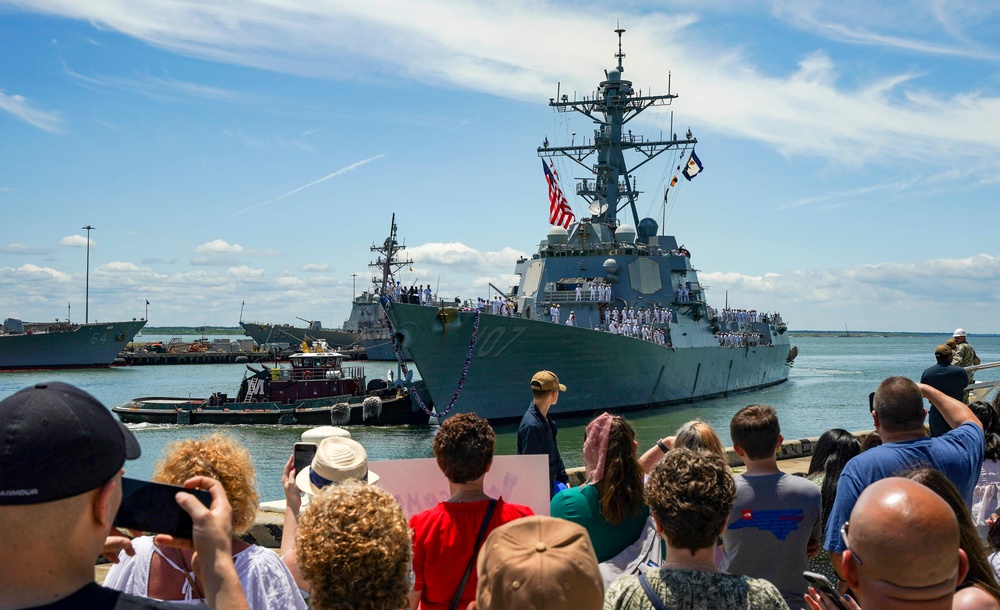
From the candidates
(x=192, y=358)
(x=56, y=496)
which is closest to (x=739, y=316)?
(x=56, y=496)

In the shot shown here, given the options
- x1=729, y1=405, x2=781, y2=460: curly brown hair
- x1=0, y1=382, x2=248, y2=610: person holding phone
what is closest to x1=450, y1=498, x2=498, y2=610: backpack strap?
x1=729, y1=405, x2=781, y2=460: curly brown hair

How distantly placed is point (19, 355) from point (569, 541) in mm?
63162

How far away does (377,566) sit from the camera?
204 centimetres

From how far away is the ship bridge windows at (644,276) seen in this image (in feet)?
90.3

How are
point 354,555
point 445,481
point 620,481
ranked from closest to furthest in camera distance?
1. point 354,555
2. point 620,481
3. point 445,481

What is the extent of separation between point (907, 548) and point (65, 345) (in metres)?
64.2

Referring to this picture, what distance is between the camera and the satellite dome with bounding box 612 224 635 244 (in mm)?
28234

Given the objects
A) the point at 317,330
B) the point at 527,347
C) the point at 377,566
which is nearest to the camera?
the point at 377,566

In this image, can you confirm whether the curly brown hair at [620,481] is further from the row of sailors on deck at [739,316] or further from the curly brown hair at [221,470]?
the row of sailors on deck at [739,316]

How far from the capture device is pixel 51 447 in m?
1.45

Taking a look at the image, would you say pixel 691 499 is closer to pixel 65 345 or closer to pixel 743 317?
pixel 743 317

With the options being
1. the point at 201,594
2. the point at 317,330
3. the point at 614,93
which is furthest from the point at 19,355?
the point at 201,594

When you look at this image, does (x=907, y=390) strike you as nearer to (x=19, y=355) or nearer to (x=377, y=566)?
(x=377, y=566)

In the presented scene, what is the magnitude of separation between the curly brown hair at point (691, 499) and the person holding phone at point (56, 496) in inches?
58.0
